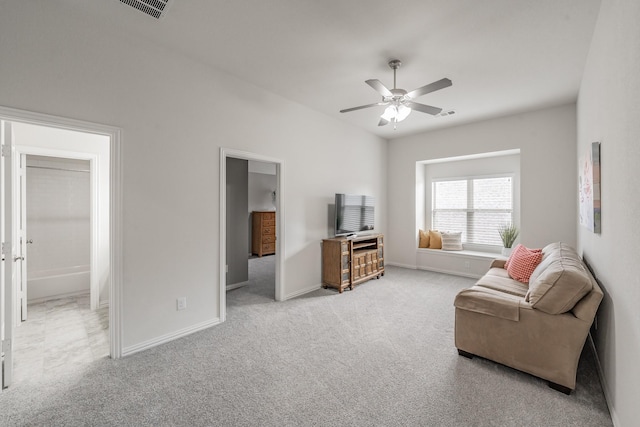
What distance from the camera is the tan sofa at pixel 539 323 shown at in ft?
6.36

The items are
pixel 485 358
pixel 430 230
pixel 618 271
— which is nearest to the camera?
pixel 618 271

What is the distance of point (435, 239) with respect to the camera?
229 inches

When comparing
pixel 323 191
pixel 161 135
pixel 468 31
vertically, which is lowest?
pixel 323 191

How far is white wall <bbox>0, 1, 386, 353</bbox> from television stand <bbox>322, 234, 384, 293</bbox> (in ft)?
5.62

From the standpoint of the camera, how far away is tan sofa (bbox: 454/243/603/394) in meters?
1.94

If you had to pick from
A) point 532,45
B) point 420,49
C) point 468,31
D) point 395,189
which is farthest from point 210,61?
point 395,189

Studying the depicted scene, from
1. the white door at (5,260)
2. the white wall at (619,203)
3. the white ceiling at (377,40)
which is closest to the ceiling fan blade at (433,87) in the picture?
the white ceiling at (377,40)

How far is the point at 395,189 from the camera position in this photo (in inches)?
243

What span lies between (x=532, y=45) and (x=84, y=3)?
3866mm

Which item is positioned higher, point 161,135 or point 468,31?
point 468,31

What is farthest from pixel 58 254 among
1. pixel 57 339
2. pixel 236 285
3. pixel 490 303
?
pixel 490 303

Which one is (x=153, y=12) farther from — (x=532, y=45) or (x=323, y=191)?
(x=532, y=45)

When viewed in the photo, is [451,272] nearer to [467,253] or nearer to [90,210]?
[467,253]

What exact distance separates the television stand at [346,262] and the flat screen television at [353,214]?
7.6 inches
